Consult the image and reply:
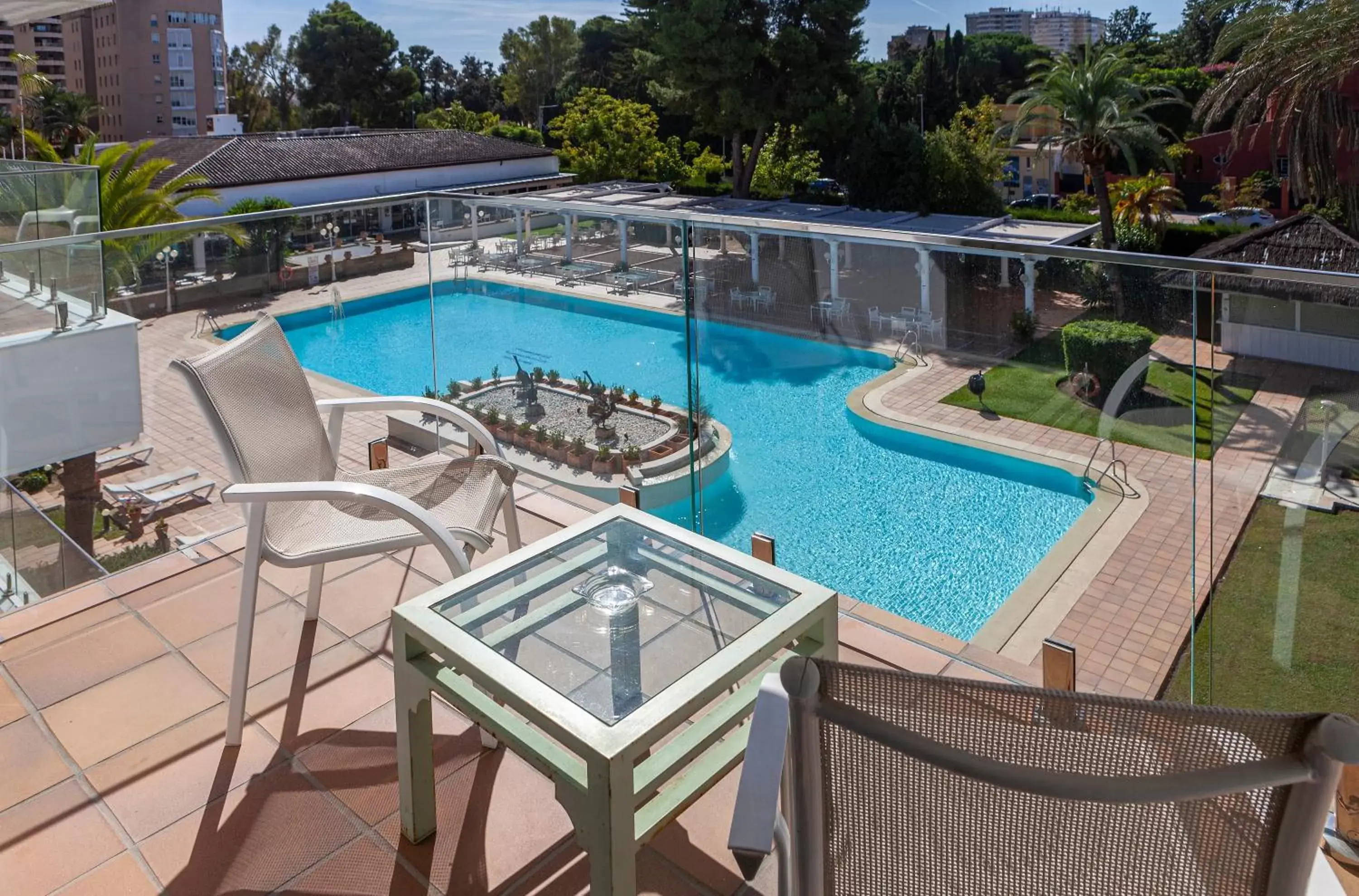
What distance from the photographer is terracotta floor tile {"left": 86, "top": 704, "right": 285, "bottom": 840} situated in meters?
2.14

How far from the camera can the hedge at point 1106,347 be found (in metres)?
2.31

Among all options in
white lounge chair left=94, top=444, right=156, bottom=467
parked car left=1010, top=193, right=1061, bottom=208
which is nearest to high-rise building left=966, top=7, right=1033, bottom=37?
parked car left=1010, top=193, right=1061, bottom=208

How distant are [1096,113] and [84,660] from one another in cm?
2261

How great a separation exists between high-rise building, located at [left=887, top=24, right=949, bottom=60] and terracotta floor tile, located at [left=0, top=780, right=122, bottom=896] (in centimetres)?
5031

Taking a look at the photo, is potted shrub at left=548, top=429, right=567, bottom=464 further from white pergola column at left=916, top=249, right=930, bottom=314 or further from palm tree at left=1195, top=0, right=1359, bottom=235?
palm tree at left=1195, top=0, right=1359, bottom=235

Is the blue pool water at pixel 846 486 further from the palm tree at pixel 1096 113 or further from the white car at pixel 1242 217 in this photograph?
the white car at pixel 1242 217

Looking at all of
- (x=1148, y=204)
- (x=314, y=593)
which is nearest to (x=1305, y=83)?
(x=1148, y=204)

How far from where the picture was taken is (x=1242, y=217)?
28.7m

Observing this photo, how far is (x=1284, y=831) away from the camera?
2.95 ft

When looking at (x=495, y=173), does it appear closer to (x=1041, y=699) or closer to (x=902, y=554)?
(x=902, y=554)

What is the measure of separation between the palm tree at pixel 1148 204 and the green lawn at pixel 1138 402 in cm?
2279

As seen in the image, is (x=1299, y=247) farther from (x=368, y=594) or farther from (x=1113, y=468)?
(x=368, y=594)

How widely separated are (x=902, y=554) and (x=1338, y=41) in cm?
1846

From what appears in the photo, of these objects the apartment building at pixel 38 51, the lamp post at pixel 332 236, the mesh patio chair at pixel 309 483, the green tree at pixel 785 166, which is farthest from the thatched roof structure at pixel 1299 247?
the apartment building at pixel 38 51
